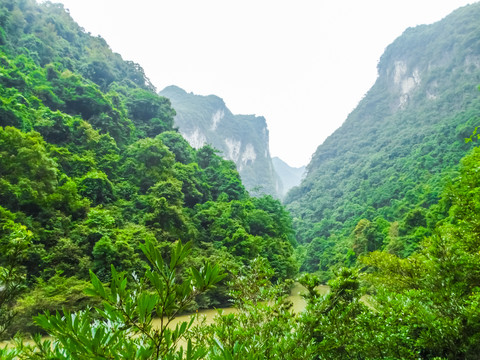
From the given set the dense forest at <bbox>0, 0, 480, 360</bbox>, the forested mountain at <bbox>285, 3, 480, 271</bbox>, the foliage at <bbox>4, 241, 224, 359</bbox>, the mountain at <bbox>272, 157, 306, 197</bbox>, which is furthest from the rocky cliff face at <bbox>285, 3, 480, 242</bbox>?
the mountain at <bbox>272, 157, 306, 197</bbox>

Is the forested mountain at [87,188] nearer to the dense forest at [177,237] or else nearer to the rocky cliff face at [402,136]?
the dense forest at [177,237]

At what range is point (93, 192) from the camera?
1382 centimetres

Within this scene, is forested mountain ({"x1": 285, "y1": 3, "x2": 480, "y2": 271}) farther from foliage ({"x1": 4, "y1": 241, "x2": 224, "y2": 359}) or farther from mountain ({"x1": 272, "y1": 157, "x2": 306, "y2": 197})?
mountain ({"x1": 272, "y1": 157, "x2": 306, "y2": 197})

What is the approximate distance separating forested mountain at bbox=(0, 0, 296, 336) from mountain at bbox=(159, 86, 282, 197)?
33.9 metres

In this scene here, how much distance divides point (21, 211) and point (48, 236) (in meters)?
1.46

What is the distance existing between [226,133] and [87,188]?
66945mm

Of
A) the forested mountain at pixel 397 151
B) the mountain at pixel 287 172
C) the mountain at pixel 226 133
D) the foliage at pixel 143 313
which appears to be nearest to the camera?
the foliage at pixel 143 313

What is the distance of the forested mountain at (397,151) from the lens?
24.2 m

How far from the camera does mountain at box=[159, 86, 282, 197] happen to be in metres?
64.9

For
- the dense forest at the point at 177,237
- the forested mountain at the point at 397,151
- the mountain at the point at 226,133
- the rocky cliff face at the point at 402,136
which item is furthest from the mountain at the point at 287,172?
the dense forest at the point at 177,237

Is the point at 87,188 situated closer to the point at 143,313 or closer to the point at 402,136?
the point at 143,313

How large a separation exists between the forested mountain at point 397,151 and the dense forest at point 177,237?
1.03ft

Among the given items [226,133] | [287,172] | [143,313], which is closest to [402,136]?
[226,133]

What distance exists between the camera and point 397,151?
4506 cm
